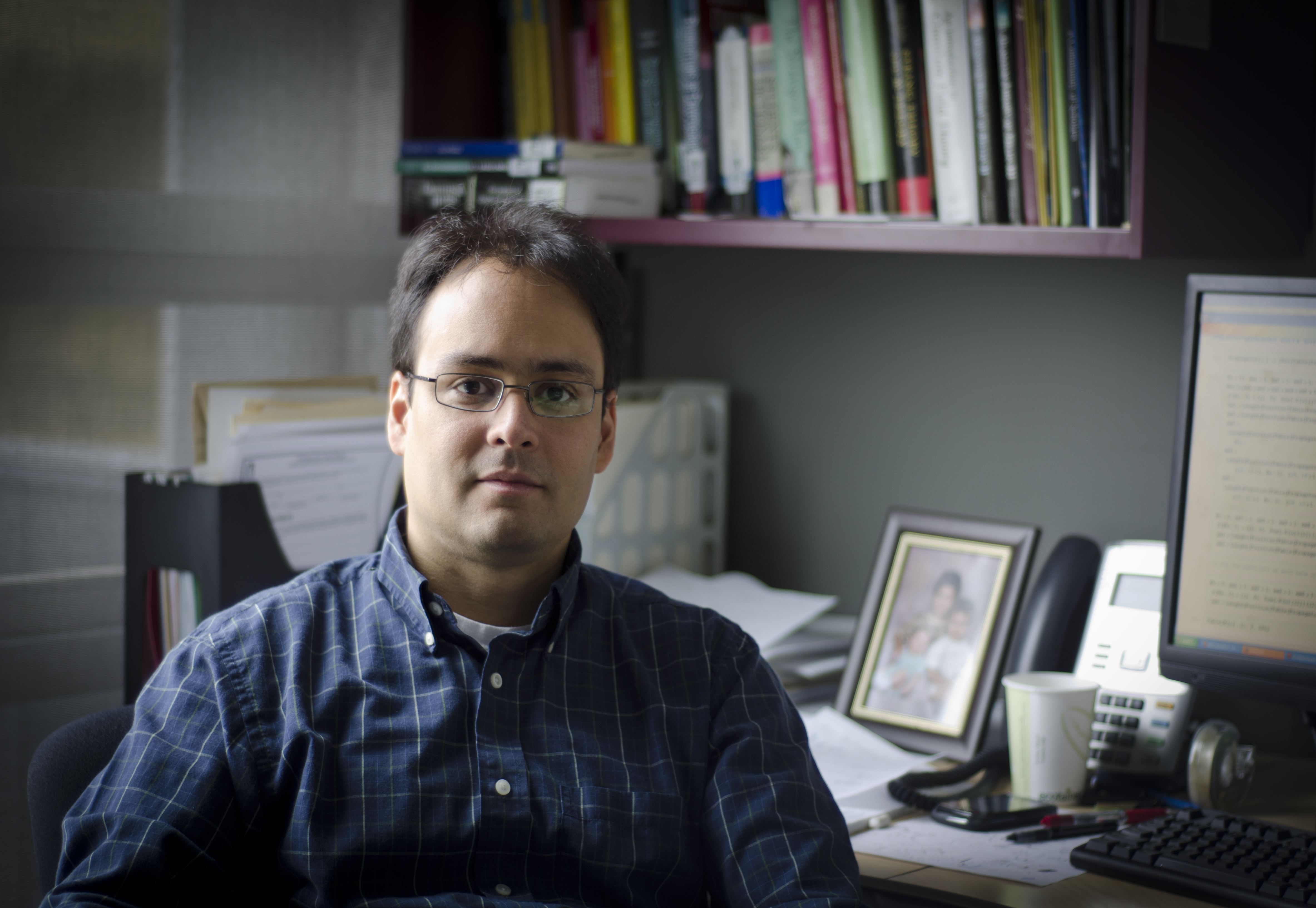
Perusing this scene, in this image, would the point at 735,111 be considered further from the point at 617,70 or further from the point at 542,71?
the point at 542,71

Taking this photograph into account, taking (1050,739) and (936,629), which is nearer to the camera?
(1050,739)

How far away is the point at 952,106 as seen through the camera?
1492mm

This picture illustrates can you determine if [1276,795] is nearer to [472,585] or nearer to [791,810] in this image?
[791,810]

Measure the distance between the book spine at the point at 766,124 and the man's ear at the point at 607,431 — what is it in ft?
1.73

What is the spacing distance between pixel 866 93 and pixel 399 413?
0.74 meters

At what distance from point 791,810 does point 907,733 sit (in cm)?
48

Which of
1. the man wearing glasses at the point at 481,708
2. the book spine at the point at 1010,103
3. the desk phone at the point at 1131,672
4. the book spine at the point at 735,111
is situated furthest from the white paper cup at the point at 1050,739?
the book spine at the point at 735,111

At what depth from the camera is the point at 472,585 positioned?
3.80 feet

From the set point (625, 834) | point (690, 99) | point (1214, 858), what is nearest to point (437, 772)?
point (625, 834)

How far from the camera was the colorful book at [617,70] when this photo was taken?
5.88ft

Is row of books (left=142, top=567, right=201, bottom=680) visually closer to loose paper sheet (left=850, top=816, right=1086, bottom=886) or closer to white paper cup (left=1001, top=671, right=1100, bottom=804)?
loose paper sheet (left=850, top=816, right=1086, bottom=886)

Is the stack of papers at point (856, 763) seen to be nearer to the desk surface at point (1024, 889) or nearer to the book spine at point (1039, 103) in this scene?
the desk surface at point (1024, 889)

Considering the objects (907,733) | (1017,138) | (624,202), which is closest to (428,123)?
(624,202)

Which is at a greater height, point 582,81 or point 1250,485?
point 582,81
